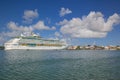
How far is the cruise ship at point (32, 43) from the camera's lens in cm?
13338

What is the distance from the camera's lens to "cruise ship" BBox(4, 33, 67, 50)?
133375 millimetres

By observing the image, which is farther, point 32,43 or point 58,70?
point 32,43

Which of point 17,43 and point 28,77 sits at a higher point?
point 17,43

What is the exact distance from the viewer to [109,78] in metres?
24.5

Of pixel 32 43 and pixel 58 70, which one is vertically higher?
pixel 32 43

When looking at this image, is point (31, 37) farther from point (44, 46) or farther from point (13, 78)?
point (13, 78)

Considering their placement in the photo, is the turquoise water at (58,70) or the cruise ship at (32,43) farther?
the cruise ship at (32,43)

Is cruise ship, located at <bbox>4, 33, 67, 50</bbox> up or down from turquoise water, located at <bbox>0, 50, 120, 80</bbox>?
up

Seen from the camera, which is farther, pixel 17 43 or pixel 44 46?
pixel 44 46

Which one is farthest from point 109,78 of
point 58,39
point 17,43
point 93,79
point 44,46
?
point 58,39

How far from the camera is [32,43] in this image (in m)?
140

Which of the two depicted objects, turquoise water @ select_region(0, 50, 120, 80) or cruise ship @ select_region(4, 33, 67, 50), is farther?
cruise ship @ select_region(4, 33, 67, 50)

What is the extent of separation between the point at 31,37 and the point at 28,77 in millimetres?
120976

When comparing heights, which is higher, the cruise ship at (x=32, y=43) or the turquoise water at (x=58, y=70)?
the cruise ship at (x=32, y=43)
